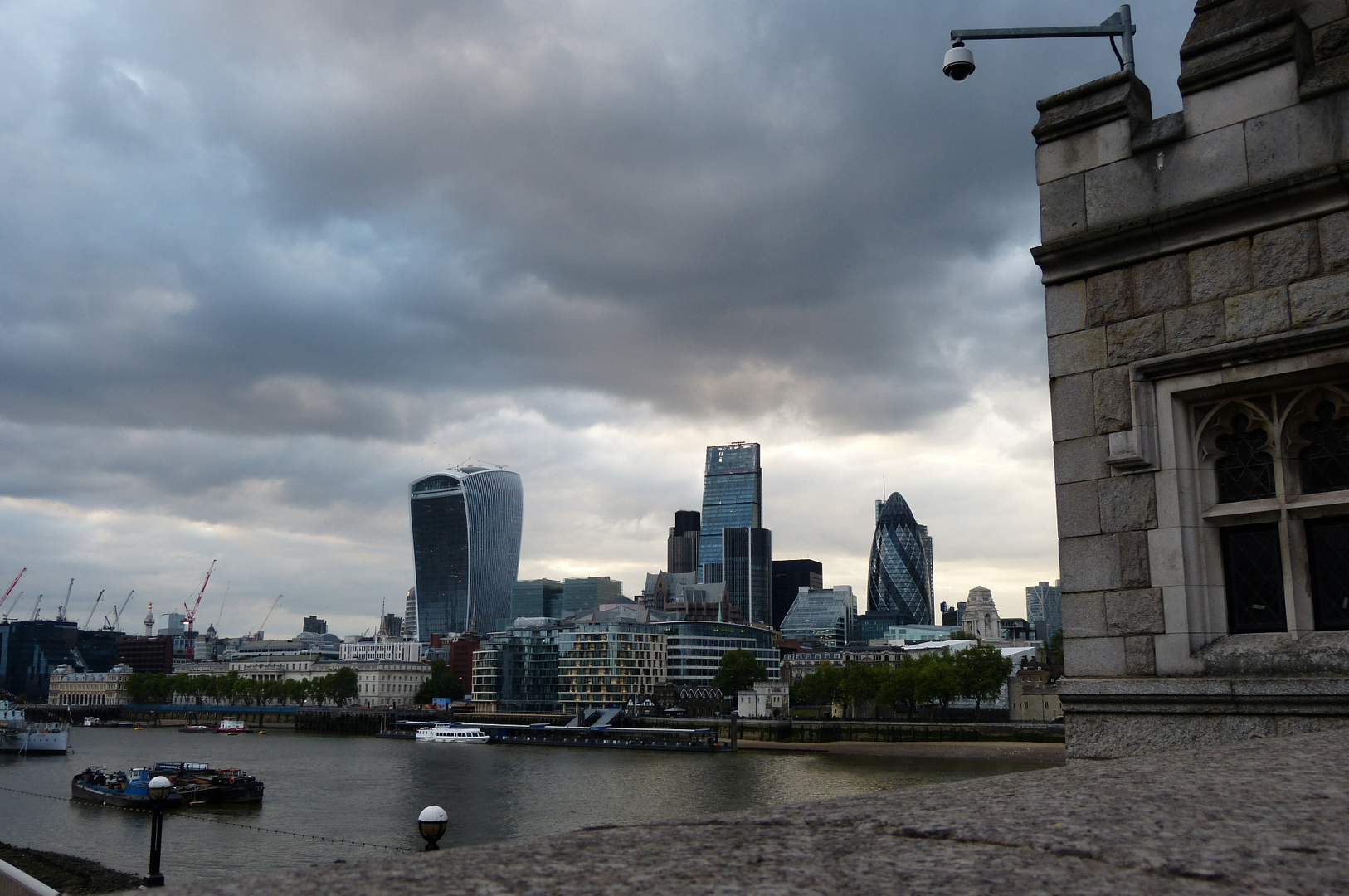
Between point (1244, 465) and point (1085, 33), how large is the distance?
165 inches

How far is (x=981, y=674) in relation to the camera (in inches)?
5231

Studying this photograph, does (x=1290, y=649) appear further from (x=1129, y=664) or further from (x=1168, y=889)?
(x=1168, y=889)

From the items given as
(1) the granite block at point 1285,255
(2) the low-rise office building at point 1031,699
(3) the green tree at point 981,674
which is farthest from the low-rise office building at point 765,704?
(1) the granite block at point 1285,255

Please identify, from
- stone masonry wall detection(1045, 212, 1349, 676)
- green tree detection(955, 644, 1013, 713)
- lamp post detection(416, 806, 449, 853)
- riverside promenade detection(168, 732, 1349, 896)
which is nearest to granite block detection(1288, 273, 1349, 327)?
stone masonry wall detection(1045, 212, 1349, 676)

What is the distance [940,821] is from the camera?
145 inches

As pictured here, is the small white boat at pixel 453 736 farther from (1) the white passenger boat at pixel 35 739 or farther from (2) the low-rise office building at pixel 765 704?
(1) the white passenger boat at pixel 35 739

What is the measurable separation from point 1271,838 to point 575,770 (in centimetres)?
9371

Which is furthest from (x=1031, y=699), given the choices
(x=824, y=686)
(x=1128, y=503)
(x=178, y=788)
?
(x=1128, y=503)

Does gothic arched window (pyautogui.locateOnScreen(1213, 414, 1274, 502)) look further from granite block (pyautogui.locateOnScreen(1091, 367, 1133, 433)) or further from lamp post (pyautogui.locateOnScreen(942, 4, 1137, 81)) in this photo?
lamp post (pyautogui.locateOnScreen(942, 4, 1137, 81))

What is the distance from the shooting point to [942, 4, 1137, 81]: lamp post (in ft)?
32.2

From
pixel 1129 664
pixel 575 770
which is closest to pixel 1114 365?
pixel 1129 664

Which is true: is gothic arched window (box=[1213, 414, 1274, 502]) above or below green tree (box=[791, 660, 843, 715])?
above

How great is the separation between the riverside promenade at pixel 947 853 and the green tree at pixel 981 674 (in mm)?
134940

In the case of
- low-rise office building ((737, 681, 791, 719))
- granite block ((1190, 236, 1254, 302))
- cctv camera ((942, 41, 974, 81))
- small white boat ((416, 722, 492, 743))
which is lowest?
small white boat ((416, 722, 492, 743))
